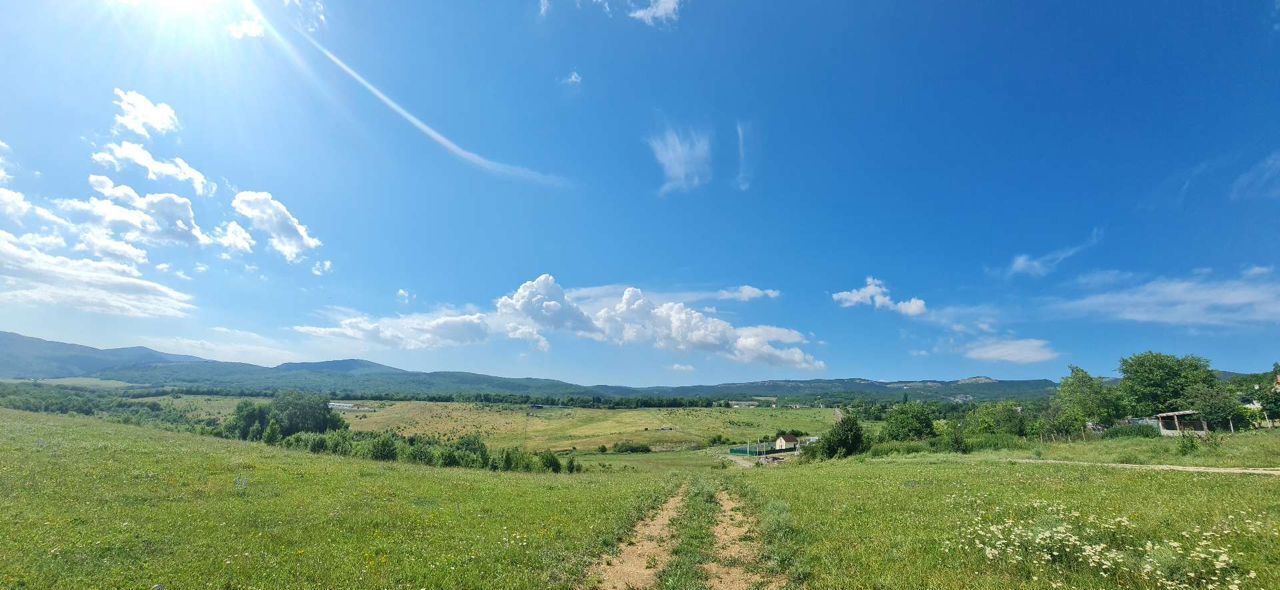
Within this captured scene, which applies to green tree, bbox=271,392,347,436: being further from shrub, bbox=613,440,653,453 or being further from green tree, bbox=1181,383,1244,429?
green tree, bbox=1181,383,1244,429

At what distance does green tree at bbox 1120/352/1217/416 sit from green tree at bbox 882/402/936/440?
33.0 metres

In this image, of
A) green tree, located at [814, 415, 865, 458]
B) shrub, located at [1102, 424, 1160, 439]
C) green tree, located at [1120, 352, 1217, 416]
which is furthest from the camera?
green tree, located at [1120, 352, 1217, 416]

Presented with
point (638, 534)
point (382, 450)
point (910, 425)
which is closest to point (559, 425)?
point (382, 450)

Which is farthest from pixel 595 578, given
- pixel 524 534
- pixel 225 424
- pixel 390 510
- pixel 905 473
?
pixel 225 424

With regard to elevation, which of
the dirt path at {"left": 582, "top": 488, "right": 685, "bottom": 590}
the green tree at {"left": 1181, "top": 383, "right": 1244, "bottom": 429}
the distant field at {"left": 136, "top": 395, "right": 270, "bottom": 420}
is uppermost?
the green tree at {"left": 1181, "top": 383, "right": 1244, "bottom": 429}

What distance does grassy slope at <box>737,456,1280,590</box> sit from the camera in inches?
488

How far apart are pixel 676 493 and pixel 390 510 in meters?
17.2

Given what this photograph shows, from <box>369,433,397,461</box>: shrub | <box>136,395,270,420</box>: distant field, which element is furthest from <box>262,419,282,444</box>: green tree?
<box>136,395,270,420</box>: distant field

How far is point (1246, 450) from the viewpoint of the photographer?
31.7 metres

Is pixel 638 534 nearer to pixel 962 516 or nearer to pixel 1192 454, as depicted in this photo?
pixel 962 516

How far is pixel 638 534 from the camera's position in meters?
19.9

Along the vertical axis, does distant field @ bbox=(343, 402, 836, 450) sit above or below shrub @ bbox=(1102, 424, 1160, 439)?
below

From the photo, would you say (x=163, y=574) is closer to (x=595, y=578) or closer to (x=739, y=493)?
(x=595, y=578)

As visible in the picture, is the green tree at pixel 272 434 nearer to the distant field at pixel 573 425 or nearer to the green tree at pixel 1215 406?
the distant field at pixel 573 425
